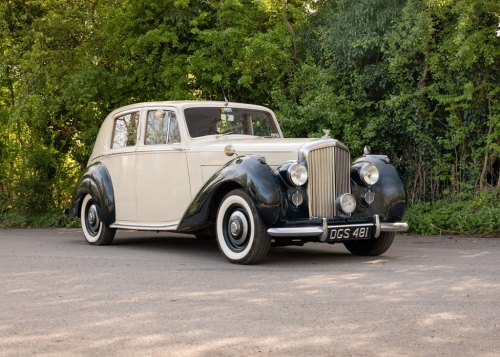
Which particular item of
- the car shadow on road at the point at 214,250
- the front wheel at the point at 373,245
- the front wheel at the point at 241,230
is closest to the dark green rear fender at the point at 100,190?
the car shadow on road at the point at 214,250

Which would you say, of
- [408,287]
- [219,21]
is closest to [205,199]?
[408,287]

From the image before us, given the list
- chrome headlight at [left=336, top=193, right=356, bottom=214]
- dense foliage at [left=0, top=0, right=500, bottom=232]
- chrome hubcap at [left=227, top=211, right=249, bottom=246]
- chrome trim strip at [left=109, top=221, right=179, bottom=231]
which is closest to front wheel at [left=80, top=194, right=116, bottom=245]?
chrome trim strip at [left=109, top=221, right=179, bottom=231]

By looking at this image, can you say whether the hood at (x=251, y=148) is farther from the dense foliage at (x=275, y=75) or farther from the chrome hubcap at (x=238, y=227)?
the dense foliage at (x=275, y=75)

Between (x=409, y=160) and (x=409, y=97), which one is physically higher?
(x=409, y=97)

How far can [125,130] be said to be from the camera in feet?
36.1

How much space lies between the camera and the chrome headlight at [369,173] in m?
8.92

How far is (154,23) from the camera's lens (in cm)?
1769

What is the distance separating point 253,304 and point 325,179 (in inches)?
111

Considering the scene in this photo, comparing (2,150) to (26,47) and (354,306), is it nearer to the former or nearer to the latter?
(26,47)

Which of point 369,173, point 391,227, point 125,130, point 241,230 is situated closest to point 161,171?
point 125,130

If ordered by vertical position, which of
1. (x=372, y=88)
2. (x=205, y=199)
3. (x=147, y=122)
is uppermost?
(x=372, y=88)

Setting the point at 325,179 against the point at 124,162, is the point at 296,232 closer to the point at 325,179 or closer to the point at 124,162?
the point at 325,179

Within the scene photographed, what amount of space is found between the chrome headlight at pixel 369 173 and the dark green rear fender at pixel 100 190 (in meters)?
3.77

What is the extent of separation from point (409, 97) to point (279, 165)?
6784 mm
